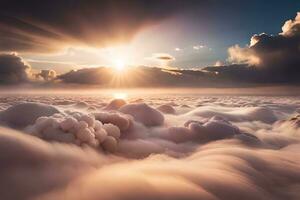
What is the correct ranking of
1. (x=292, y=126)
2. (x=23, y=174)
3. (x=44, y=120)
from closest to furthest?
1. (x=23, y=174)
2. (x=44, y=120)
3. (x=292, y=126)

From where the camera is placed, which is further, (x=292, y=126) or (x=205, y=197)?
(x=292, y=126)

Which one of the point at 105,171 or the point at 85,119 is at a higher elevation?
the point at 85,119

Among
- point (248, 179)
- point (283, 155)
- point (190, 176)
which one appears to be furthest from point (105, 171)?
point (283, 155)

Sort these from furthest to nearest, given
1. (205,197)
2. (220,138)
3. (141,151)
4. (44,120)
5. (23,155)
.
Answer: (220,138) → (141,151) → (44,120) → (23,155) → (205,197)

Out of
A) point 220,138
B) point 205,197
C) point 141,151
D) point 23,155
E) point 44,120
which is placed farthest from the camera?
point 220,138

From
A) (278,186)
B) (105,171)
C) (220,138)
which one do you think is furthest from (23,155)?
(220,138)

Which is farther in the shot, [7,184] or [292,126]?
[292,126]

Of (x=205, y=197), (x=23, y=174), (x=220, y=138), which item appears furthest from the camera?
(x=220, y=138)

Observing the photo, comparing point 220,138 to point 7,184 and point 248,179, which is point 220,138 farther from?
point 7,184

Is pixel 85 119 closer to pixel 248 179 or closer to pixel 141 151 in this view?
pixel 141 151
